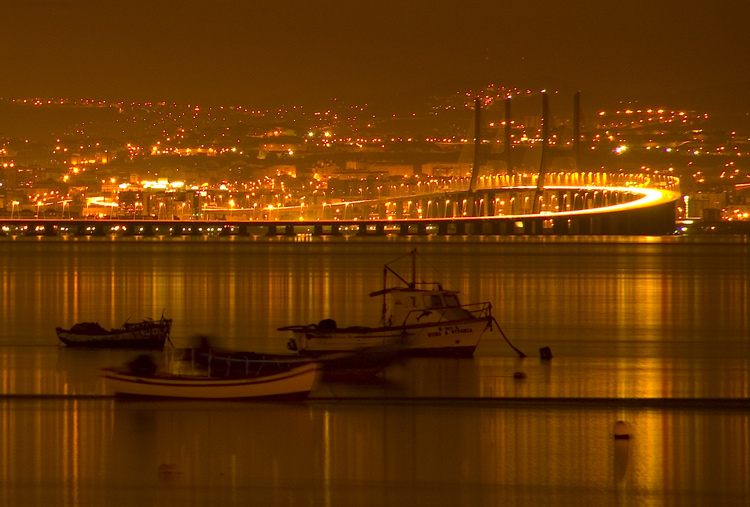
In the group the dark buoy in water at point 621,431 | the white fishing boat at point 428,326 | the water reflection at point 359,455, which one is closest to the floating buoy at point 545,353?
the white fishing boat at point 428,326

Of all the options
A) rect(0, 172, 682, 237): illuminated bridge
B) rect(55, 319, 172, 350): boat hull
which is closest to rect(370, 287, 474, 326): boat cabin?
rect(55, 319, 172, 350): boat hull

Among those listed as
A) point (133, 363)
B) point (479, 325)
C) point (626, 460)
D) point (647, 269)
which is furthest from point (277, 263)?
point (626, 460)

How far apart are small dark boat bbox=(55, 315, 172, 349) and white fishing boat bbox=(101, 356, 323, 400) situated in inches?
181

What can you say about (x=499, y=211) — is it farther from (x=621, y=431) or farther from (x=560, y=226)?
(x=621, y=431)

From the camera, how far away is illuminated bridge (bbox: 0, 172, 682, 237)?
60.9 m

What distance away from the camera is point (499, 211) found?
A: 70.2 m

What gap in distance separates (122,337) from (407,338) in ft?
12.7

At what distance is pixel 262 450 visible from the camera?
25.7 ft

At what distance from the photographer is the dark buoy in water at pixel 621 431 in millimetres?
8094

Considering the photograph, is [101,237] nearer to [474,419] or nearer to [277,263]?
[277,263]

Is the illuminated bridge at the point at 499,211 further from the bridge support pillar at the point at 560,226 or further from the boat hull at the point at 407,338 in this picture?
the boat hull at the point at 407,338

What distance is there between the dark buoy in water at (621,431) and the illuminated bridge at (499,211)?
47.9 m

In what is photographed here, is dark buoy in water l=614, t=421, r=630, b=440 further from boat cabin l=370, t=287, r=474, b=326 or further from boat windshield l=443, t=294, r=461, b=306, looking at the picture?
boat windshield l=443, t=294, r=461, b=306

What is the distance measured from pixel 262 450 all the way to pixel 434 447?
1.12 m
